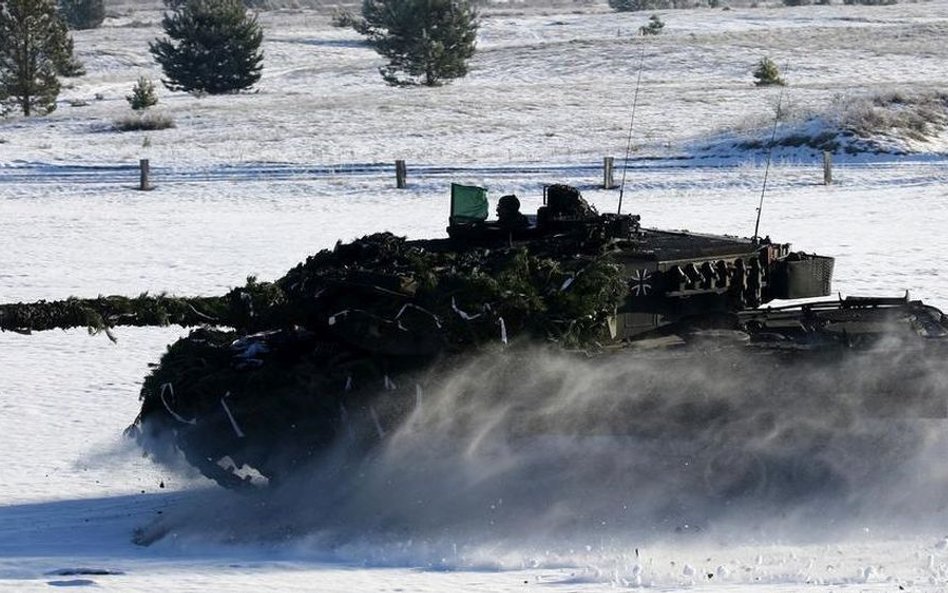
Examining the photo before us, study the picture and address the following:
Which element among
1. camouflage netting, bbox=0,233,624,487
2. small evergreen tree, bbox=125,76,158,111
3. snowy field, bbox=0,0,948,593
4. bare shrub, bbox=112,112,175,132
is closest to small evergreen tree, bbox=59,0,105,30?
snowy field, bbox=0,0,948,593

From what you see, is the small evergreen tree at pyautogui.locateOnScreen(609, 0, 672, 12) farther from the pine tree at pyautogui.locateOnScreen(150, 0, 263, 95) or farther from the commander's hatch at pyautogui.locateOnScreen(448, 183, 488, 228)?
the commander's hatch at pyautogui.locateOnScreen(448, 183, 488, 228)

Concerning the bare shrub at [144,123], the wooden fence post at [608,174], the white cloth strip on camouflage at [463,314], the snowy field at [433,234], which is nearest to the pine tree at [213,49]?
the snowy field at [433,234]

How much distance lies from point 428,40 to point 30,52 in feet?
43.4

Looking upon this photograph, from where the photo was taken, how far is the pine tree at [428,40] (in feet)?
182

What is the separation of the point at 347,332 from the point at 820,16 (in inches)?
2957

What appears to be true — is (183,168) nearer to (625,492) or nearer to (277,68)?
(625,492)

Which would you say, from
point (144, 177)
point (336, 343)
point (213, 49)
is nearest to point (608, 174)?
point (144, 177)

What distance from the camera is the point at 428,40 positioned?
182ft

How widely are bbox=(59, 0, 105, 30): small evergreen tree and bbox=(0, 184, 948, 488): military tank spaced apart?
84834mm

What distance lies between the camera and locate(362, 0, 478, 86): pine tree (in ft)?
182

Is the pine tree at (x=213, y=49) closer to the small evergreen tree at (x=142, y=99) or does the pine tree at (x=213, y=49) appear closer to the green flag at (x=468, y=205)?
the small evergreen tree at (x=142, y=99)

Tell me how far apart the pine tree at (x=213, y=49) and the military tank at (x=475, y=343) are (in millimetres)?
45708

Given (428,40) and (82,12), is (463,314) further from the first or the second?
(82,12)

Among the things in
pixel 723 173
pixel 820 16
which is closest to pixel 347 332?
pixel 723 173
